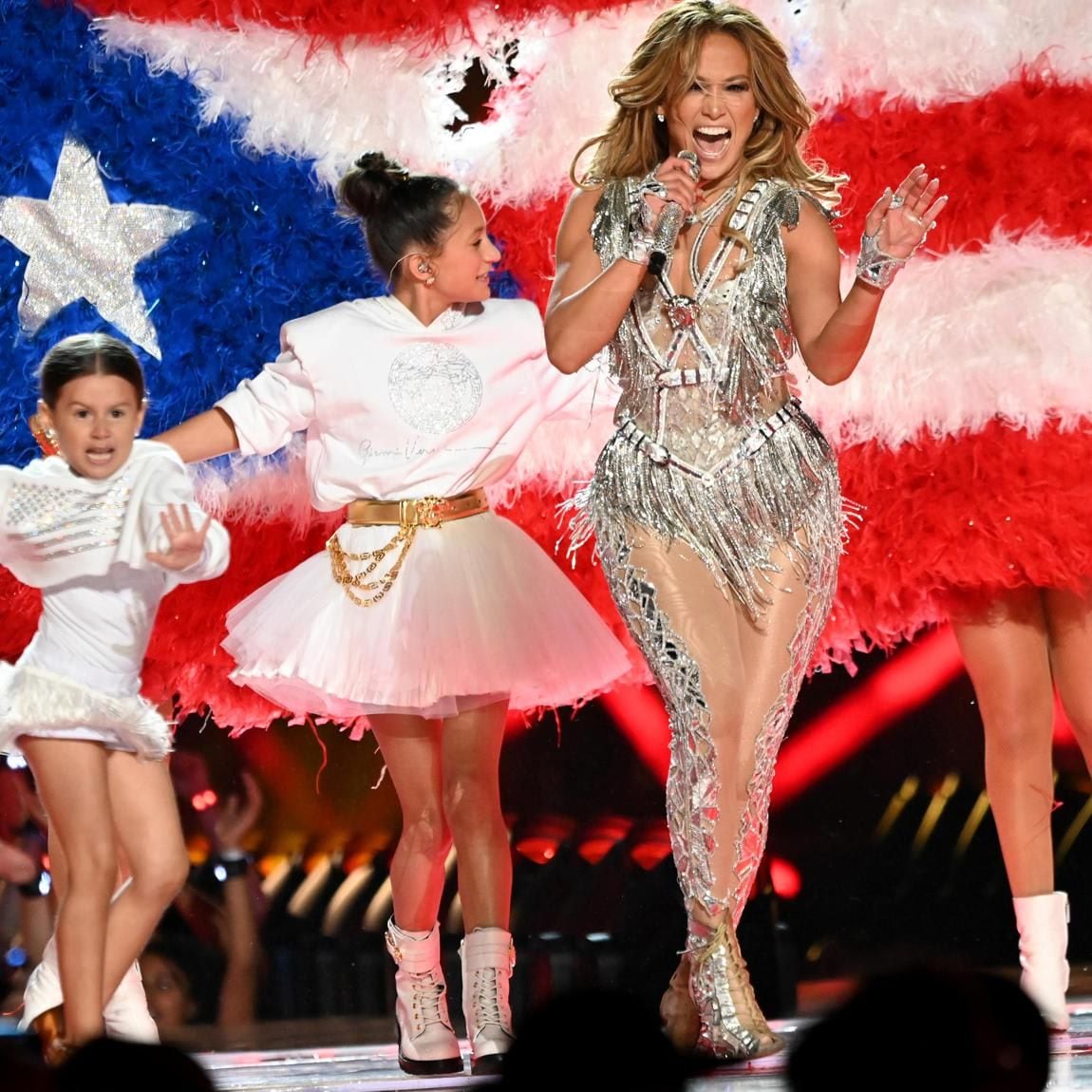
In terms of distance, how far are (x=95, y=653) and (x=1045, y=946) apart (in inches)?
74.8

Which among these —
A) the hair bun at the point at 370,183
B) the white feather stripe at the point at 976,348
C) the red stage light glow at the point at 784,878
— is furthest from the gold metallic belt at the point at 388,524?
the red stage light glow at the point at 784,878

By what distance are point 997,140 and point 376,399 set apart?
1.32 meters

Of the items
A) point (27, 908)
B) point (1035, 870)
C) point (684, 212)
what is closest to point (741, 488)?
point (684, 212)

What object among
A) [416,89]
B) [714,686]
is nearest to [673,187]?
[714,686]

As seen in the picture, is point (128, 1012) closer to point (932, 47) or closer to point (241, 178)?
point (241, 178)

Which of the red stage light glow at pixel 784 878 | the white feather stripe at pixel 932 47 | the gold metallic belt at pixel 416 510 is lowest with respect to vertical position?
the red stage light glow at pixel 784 878

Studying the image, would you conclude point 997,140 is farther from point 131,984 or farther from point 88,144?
point 131,984

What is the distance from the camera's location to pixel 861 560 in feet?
12.2

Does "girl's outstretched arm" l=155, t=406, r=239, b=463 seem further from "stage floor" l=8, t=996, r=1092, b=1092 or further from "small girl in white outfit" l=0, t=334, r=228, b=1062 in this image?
"stage floor" l=8, t=996, r=1092, b=1092

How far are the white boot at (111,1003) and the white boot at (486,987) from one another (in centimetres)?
67

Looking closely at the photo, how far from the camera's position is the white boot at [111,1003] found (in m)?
3.63

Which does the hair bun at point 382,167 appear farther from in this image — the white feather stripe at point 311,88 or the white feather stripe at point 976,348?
the white feather stripe at point 976,348

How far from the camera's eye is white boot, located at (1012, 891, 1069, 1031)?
11.5 ft

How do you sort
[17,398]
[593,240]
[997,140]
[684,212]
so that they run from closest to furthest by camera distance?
[684,212]
[593,240]
[997,140]
[17,398]
